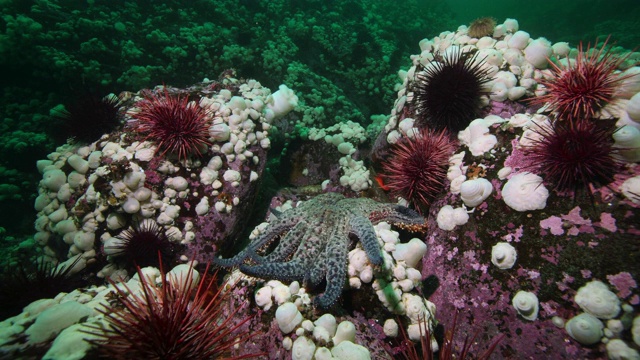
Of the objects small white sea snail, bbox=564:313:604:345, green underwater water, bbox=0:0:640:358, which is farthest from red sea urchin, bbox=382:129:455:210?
green underwater water, bbox=0:0:640:358

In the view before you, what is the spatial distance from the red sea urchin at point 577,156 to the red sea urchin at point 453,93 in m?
1.20

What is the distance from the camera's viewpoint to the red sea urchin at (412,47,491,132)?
388 cm

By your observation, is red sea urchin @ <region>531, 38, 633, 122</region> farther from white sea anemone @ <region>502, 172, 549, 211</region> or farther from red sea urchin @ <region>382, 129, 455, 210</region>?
red sea urchin @ <region>382, 129, 455, 210</region>

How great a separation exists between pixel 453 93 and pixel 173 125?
387 centimetres

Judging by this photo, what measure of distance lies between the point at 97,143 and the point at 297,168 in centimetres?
378

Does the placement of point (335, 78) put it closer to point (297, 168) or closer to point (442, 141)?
point (297, 168)

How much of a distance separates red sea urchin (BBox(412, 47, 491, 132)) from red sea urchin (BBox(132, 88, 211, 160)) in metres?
3.23

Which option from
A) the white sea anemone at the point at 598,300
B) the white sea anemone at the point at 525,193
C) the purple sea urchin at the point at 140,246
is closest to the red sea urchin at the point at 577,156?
the white sea anemone at the point at 525,193

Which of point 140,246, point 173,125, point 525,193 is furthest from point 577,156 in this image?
point 140,246

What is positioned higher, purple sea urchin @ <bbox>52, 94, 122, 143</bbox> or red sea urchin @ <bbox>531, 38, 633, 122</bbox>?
purple sea urchin @ <bbox>52, 94, 122, 143</bbox>

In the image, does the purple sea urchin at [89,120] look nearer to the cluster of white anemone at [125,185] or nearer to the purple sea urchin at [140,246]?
the cluster of white anemone at [125,185]

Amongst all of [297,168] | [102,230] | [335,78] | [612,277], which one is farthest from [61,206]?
[335,78]

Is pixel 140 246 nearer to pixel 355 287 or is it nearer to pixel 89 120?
pixel 89 120

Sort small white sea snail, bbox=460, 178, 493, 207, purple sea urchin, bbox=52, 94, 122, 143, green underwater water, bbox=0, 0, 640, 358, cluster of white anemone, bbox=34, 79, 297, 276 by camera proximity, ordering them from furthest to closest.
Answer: green underwater water, bbox=0, 0, 640, 358
purple sea urchin, bbox=52, 94, 122, 143
cluster of white anemone, bbox=34, 79, 297, 276
small white sea snail, bbox=460, 178, 493, 207
